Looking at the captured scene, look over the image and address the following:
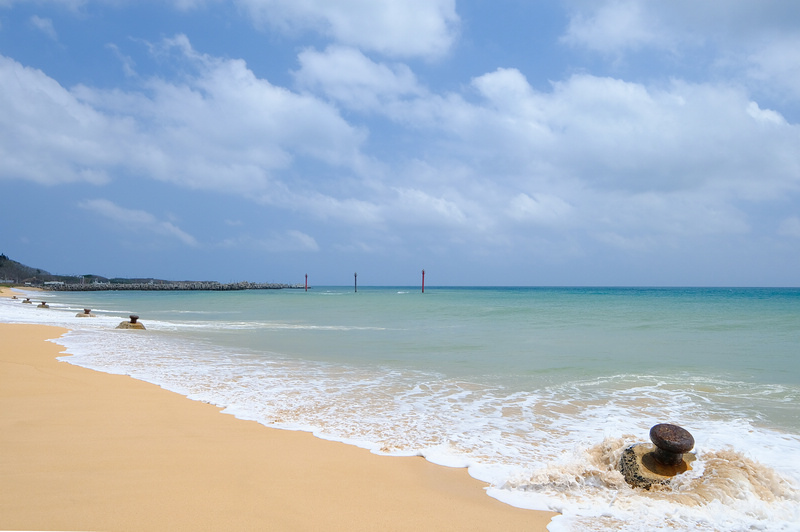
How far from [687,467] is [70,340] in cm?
1248

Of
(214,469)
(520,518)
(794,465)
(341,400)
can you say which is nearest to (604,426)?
(794,465)

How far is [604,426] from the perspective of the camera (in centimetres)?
527

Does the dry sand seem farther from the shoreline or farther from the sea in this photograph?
the sea

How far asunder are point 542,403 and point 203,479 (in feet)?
14.3

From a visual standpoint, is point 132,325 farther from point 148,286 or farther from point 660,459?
point 148,286

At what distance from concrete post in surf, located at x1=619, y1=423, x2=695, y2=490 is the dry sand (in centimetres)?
83

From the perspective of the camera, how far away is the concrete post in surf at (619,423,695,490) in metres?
3.30

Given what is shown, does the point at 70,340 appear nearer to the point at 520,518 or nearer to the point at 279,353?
the point at 279,353

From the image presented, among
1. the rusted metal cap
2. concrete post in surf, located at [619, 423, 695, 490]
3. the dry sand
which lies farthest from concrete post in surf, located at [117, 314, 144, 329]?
the rusted metal cap

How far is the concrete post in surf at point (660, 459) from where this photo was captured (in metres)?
3.30

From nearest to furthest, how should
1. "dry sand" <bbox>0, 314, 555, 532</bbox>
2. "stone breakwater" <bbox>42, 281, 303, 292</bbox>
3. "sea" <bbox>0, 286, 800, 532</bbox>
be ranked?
"dry sand" <bbox>0, 314, 555, 532</bbox>, "sea" <bbox>0, 286, 800, 532</bbox>, "stone breakwater" <bbox>42, 281, 303, 292</bbox>

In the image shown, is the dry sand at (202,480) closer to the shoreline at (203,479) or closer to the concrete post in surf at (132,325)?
the shoreline at (203,479)

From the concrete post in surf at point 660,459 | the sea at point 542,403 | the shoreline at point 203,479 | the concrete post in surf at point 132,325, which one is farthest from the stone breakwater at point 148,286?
the concrete post in surf at point 660,459

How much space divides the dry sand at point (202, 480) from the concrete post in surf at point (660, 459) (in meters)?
0.83
